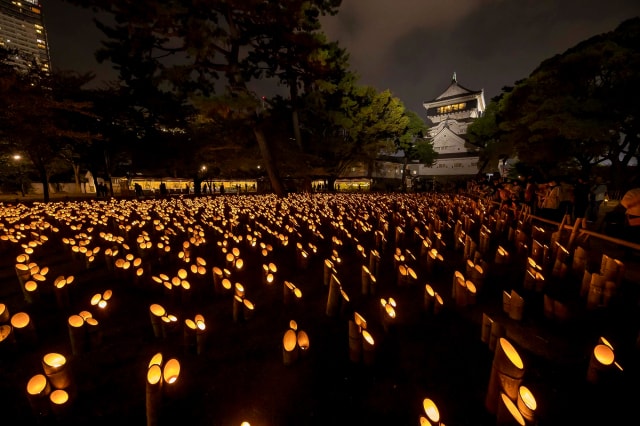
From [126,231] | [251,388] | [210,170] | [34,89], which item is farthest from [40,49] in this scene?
[251,388]

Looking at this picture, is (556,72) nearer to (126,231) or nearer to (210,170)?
(126,231)

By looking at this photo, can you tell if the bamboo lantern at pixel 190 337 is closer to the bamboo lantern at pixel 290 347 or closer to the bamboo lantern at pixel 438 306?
the bamboo lantern at pixel 290 347

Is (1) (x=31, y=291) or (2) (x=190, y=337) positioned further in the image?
(1) (x=31, y=291)

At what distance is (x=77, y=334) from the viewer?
2561 millimetres

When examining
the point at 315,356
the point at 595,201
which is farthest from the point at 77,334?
the point at 595,201

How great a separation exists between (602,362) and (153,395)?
285cm

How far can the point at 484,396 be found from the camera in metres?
2.12

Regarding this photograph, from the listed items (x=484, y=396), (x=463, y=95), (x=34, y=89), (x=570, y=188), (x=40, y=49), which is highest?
(x=40, y=49)

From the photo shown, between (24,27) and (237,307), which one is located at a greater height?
(24,27)

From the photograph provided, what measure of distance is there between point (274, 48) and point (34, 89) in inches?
400

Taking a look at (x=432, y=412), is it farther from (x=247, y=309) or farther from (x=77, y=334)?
(x=77, y=334)

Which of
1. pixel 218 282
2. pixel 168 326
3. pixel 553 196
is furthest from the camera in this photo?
pixel 553 196

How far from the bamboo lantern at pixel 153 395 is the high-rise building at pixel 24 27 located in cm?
11310

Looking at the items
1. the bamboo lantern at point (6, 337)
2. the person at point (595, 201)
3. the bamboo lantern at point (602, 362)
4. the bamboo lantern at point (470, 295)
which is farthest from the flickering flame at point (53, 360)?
the person at point (595, 201)
